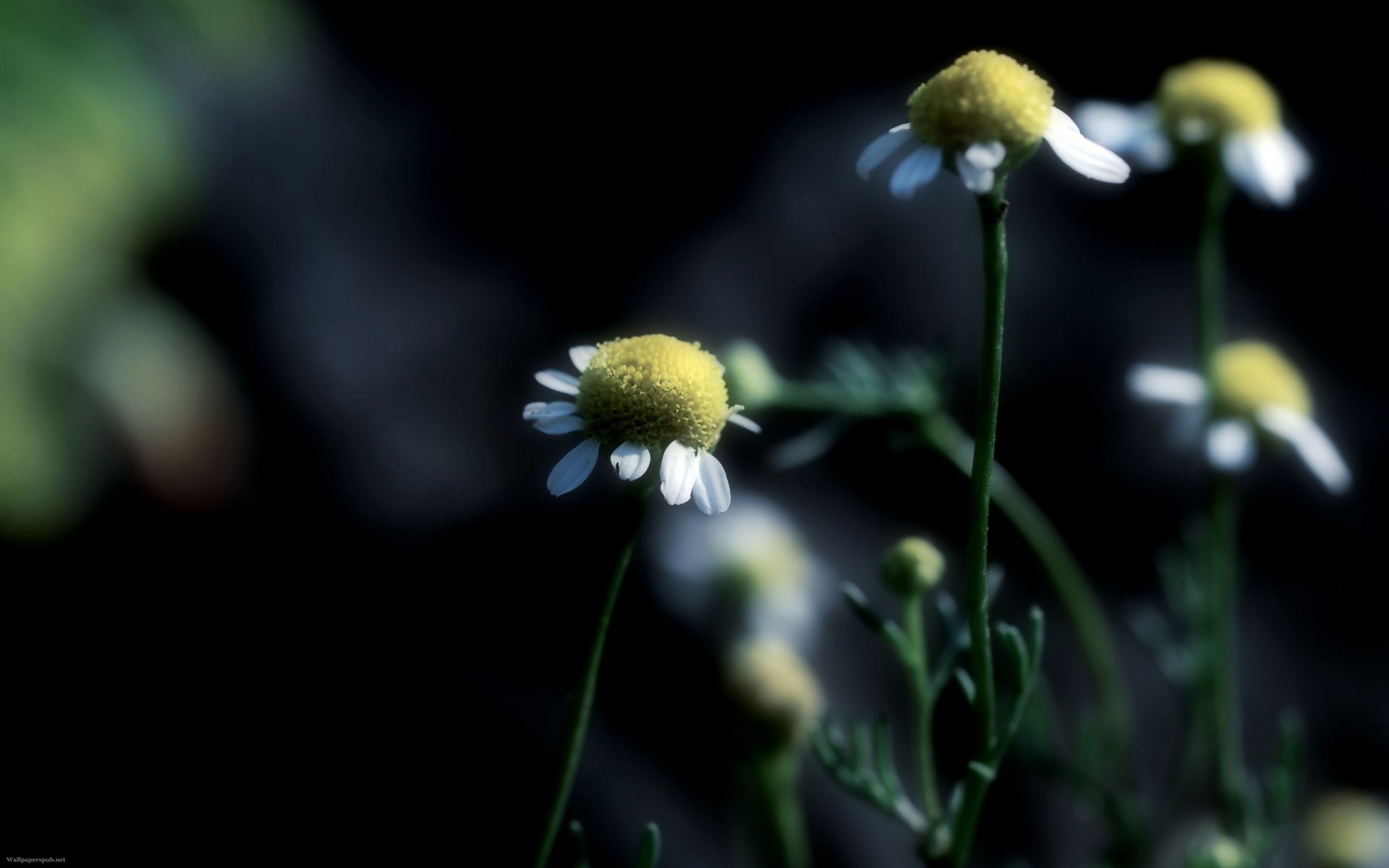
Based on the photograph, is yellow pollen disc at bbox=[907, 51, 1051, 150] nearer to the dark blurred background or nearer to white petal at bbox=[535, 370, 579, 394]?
white petal at bbox=[535, 370, 579, 394]

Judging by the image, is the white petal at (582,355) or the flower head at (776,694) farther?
the flower head at (776,694)

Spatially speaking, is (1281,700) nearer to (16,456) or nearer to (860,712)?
(860,712)

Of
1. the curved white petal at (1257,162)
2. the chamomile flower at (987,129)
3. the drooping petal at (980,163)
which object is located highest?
the curved white petal at (1257,162)

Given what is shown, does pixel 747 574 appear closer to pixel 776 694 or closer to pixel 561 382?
pixel 776 694

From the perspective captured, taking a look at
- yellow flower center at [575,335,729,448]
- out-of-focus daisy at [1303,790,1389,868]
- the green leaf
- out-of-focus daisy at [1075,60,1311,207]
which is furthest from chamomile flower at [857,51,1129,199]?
out-of-focus daisy at [1303,790,1389,868]

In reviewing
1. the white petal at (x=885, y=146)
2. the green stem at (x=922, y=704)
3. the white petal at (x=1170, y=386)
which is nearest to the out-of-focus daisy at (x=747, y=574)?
the white petal at (x=1170, y=386)

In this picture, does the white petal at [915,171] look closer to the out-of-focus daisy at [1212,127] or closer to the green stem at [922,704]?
the green stem at [922,704]
